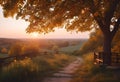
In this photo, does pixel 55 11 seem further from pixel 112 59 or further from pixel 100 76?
pixel 112 59

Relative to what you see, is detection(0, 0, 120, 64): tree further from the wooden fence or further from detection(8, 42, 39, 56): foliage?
detection(8, 42, 39, 56): foliage

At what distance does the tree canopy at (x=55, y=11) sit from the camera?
19.5 metres

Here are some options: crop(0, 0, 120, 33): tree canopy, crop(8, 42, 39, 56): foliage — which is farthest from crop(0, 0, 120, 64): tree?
crop(8, 42, 39, 56): foliage

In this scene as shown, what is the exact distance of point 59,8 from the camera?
20.0 metres

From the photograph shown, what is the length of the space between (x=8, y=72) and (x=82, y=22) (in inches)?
411

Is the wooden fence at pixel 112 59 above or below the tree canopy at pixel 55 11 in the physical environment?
below

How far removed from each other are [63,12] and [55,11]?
0.65 m

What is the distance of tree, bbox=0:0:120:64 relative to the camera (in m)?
19.6

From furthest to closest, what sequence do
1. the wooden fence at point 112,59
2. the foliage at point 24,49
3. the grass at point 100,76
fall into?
1. the foliage at point 24,49
2. the wooden fence at point 112,59
3. the grass at point 100,76

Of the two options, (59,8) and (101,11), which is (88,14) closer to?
(101,11)

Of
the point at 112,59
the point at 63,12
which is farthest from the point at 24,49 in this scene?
the point at 63,12

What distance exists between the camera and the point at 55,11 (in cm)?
2031

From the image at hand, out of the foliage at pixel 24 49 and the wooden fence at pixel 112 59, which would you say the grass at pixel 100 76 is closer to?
the wooden fence at pixel 112 59

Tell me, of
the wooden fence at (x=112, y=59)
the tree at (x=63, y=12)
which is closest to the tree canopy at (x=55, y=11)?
the tree at (x=63, y=12)
